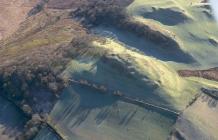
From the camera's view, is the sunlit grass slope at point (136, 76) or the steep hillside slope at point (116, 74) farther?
the sunlit grass slope at point (136, 76)

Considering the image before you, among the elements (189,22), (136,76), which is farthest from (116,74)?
(189,22)

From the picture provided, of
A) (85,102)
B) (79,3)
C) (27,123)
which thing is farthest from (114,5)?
(27,123)

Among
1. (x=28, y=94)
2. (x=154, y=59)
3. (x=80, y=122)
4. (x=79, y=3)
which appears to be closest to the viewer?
(x=80, y=122)

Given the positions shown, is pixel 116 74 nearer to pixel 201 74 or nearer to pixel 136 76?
pixel 136 76

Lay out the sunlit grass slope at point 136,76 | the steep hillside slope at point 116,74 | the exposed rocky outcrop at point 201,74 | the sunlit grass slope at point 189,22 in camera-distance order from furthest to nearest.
Answer: the sunlit grass slope at point 189,22
the exposed rocky outcrop at point 201,74
the sunlit grass slope at point 136,76
the steep hillside slope at point 116,74

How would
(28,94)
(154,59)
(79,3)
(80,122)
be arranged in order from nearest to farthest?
(80,122), (28,94), (154,59), (79,3)

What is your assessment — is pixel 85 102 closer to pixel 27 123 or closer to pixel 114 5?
pixel 27 123

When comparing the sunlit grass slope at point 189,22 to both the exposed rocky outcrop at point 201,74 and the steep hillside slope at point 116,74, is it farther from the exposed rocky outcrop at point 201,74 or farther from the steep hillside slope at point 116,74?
the exposed rocky outcrop at point 201,74

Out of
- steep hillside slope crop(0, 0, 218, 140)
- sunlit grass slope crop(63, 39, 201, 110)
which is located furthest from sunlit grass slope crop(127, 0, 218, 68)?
sunlit grass slope crop(63, 39, 201, 110)

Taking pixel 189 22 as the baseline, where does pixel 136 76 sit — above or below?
below

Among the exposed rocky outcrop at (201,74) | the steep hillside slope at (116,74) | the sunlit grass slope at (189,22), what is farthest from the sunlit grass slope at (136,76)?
the sunlit grass slope at (189,22)

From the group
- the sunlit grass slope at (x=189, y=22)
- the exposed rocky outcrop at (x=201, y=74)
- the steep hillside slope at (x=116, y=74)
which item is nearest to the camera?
the steep hillside slope at (x=116, y=74)
